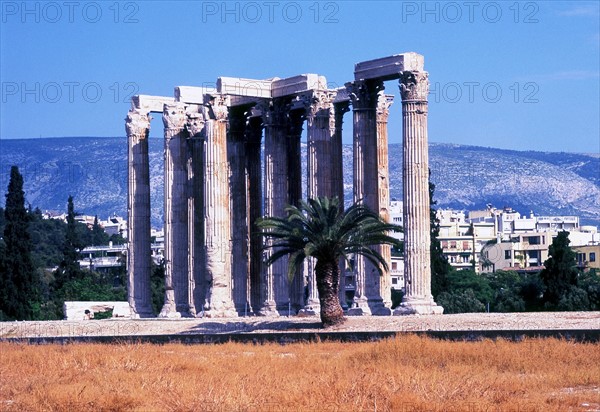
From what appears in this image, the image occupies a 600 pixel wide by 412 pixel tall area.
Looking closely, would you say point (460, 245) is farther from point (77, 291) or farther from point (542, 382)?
point (542, 382)

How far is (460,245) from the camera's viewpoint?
171125 millimetres

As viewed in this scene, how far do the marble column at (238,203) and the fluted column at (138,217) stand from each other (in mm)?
4475

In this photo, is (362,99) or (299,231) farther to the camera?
(362,99)

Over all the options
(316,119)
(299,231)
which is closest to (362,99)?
(316,119)

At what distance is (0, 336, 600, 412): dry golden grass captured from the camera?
2550 cm

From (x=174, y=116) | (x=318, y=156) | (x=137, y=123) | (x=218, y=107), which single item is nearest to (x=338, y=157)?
(x=318, y=156)

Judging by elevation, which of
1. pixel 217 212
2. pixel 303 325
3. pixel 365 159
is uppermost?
pixel 365 159

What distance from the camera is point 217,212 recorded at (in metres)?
59.6

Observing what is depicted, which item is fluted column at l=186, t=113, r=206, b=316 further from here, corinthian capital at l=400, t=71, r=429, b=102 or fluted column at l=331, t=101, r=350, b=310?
corinthian capital at l=400, t=71, r=429, b=102

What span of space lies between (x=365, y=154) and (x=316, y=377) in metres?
25.6

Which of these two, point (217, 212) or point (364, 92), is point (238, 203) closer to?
point (217, 212)

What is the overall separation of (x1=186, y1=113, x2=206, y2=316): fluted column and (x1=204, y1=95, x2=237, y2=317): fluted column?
Answer: 102 inches

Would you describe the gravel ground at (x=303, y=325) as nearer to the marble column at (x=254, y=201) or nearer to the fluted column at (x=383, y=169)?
the fluted column at (x=383, y=169)

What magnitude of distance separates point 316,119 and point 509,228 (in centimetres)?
14215
